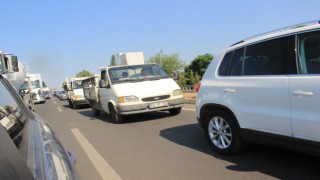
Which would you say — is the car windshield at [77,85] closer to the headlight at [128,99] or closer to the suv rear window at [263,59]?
the headlight at [128,99]

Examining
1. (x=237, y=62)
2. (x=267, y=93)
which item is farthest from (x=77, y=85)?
(x=267, y=93)

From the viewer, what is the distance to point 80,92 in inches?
861

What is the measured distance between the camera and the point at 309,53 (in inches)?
163

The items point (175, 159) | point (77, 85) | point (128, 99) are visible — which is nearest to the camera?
point (175, 159)

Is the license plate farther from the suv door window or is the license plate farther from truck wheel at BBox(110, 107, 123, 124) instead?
the suv door window

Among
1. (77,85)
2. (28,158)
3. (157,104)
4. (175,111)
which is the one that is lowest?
(175,111)

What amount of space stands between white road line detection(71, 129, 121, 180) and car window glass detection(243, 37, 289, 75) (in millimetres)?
2459

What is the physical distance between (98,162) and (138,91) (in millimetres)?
4613

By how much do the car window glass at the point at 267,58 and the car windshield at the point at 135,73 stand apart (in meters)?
6.23

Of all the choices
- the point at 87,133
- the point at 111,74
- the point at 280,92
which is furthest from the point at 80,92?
the point at 280,92

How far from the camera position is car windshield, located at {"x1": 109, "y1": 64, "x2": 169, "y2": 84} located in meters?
11.1

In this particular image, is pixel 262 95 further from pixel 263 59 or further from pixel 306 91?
pixel 306 91

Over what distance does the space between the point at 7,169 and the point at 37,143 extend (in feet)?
3.26

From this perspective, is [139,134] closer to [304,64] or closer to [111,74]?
[111,74]
